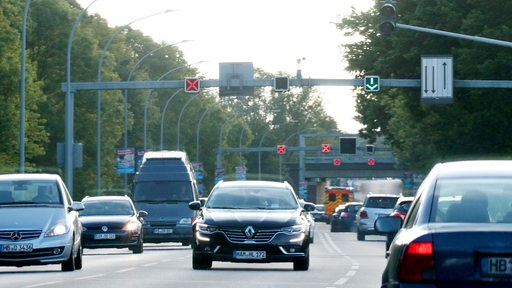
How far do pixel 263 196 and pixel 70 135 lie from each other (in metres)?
29.1

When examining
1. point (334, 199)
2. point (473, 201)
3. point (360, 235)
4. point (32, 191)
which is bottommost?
point (334, 199)

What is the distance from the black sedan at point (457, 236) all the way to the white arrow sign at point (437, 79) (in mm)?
40577

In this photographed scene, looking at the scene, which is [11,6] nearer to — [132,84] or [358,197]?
[132,84]

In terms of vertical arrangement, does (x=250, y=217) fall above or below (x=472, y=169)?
below

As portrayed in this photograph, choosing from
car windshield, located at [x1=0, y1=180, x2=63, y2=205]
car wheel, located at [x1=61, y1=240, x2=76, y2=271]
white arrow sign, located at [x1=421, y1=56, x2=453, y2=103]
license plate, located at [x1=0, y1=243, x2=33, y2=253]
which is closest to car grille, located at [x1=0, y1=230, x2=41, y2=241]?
license plate, located at [x1=0, y1=243, x2=33, y2=253]

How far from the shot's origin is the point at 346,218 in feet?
256

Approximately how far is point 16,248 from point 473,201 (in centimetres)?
1491

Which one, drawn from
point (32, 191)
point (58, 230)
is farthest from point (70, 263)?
point (32, 191)

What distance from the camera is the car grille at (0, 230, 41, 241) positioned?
23359mm

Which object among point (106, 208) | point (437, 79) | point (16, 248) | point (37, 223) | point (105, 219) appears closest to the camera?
point (16, 248)

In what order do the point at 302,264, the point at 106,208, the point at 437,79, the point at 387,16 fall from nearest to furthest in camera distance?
1. the point at 302,264
2. the point at 387,16
3. the point at 106,208
4. the point at 437,79

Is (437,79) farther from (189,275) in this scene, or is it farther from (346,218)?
(189,275)

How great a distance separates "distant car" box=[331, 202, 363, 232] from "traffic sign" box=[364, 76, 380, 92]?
77.8 feet

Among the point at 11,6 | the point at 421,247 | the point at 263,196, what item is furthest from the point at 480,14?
the point at 421,247
